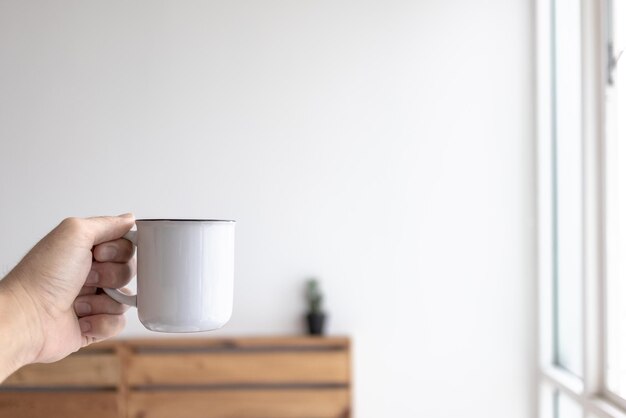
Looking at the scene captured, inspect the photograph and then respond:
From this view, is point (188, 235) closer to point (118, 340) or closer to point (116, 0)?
point (118, 340)

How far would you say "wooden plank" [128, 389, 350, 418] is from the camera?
248 centimetres

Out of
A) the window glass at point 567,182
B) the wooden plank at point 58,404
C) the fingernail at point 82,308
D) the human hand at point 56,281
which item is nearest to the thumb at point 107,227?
the human hand at point 56,281

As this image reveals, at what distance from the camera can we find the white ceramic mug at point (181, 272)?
3.64 feet

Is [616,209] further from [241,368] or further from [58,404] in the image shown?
[58,404]

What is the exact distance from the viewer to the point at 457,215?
2.66 metres

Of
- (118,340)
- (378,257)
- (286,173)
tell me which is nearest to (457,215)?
(378,257)

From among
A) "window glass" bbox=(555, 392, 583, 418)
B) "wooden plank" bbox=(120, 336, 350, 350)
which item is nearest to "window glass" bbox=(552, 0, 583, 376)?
"window glass" bbox=(555, 392, 583, 418)

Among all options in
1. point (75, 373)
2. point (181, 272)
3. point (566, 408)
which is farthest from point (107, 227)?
point (566, 408)

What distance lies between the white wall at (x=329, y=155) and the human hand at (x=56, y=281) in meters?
1.39

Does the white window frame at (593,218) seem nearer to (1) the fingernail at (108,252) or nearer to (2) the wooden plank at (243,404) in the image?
(2) the wooden plank at (243,404)

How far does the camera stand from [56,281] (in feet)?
3.92

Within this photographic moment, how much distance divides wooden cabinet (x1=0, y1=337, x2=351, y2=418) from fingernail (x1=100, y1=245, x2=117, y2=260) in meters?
1.34

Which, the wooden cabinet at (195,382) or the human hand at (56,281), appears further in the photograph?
the wooden cabinet at (195,382)

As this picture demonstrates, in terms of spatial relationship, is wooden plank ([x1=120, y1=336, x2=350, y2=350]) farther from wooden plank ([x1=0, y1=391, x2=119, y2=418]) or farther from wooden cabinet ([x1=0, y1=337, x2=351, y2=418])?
wooden plank ([x1=0, y1=391, x2=119, y2=418])
